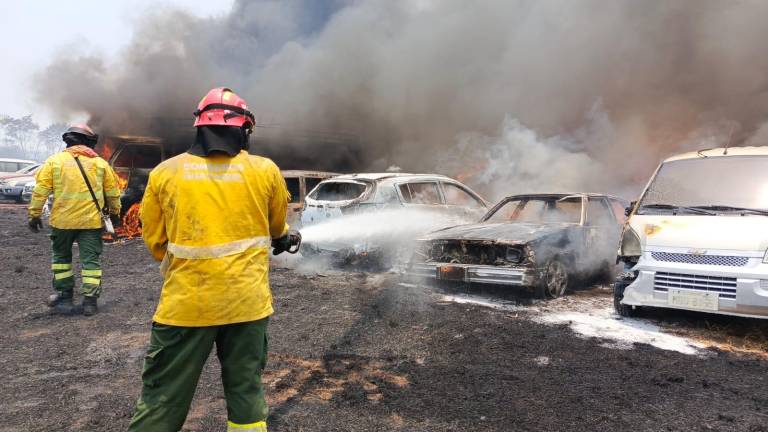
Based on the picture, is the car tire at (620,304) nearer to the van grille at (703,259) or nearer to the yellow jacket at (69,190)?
the van grille at (703,259)

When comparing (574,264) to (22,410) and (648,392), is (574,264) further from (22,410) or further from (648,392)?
(22,410)

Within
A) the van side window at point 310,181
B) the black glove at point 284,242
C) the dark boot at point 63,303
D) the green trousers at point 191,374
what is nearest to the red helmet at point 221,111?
the black glove at point 284,242

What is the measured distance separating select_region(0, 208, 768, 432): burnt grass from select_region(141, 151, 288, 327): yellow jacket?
3.27 feet

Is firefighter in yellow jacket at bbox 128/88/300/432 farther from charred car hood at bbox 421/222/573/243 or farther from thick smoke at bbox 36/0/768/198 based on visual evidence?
thick smoke at bbox 36/0/768/198

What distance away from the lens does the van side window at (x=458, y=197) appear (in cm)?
821

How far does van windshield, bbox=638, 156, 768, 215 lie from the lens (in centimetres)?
459

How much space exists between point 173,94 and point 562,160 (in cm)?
1098

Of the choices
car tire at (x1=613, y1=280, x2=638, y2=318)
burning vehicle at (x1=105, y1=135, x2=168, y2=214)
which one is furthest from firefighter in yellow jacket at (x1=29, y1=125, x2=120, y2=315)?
car tire at (x1=613, y1=280, x2=638, y2=318)

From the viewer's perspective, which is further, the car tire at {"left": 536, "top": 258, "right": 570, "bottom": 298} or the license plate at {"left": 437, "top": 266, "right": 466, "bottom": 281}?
the license plate at {"left": 437, "top": 266, "right": 466, "bottom": 281}

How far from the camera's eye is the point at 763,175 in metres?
4.70

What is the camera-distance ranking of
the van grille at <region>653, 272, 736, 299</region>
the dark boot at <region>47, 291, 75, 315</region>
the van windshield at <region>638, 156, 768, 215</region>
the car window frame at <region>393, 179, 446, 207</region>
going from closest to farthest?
the van grille at <region>653, 272, 736, 299</region> → the van windshield at <region>638, 156, 768, 215</region> → the dark boot at <region>47, 291, 75, 315</region> → the car window frame at <region>393, 179, 446, 207</region>

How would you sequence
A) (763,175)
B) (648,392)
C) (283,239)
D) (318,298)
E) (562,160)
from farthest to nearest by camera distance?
(562,160), (318,298), (763,175), (648,392), (283,239)

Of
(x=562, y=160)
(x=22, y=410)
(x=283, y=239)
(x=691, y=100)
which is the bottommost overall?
(x=22, y=410)

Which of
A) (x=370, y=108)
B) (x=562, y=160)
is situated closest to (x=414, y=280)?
→ (x=562, y=160)
